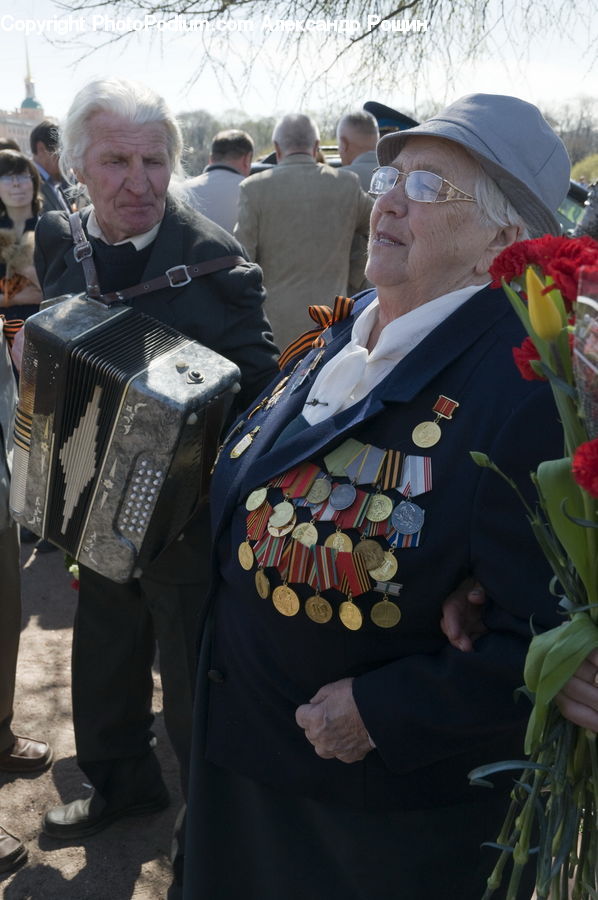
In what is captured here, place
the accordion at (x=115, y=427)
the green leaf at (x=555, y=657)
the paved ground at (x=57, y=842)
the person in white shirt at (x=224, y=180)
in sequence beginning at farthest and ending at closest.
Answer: the person in white shirt at (x=224, y=180)
the paved ground at (x=57, y=842)
the accordion at (x=115, y=427)
the green leaf at (x=555, y=657)

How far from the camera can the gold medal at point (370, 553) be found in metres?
1.64

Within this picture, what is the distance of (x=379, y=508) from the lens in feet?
5.43

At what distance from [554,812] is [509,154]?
1.17 metres

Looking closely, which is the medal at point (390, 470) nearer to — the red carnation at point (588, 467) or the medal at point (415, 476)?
the medal at point (415, 476)

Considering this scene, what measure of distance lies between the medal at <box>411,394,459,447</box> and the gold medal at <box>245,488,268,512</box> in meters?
0.34

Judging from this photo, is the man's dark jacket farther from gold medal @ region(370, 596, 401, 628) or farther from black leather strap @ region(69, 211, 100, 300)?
gold medal @ region(370, 596, 401, 628)

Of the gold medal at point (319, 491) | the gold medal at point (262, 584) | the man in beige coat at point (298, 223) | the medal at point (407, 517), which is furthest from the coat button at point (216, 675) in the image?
the man in beige coat at point (298, 223)

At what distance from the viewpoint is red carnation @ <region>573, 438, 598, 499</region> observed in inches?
37.1

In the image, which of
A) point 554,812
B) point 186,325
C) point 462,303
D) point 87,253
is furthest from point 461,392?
point 87,253

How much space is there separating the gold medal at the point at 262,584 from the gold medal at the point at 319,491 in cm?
18

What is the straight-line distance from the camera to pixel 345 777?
1.79m

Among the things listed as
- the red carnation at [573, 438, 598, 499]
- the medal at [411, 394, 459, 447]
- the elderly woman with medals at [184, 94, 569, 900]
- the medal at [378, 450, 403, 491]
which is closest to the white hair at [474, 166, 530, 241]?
the elderly woman with medals at [184, 94, 569, 900]

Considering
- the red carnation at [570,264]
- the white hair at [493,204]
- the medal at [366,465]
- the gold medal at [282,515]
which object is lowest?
the gold medal at [282,515]

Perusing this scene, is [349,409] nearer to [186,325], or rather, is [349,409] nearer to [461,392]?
[461,392]
